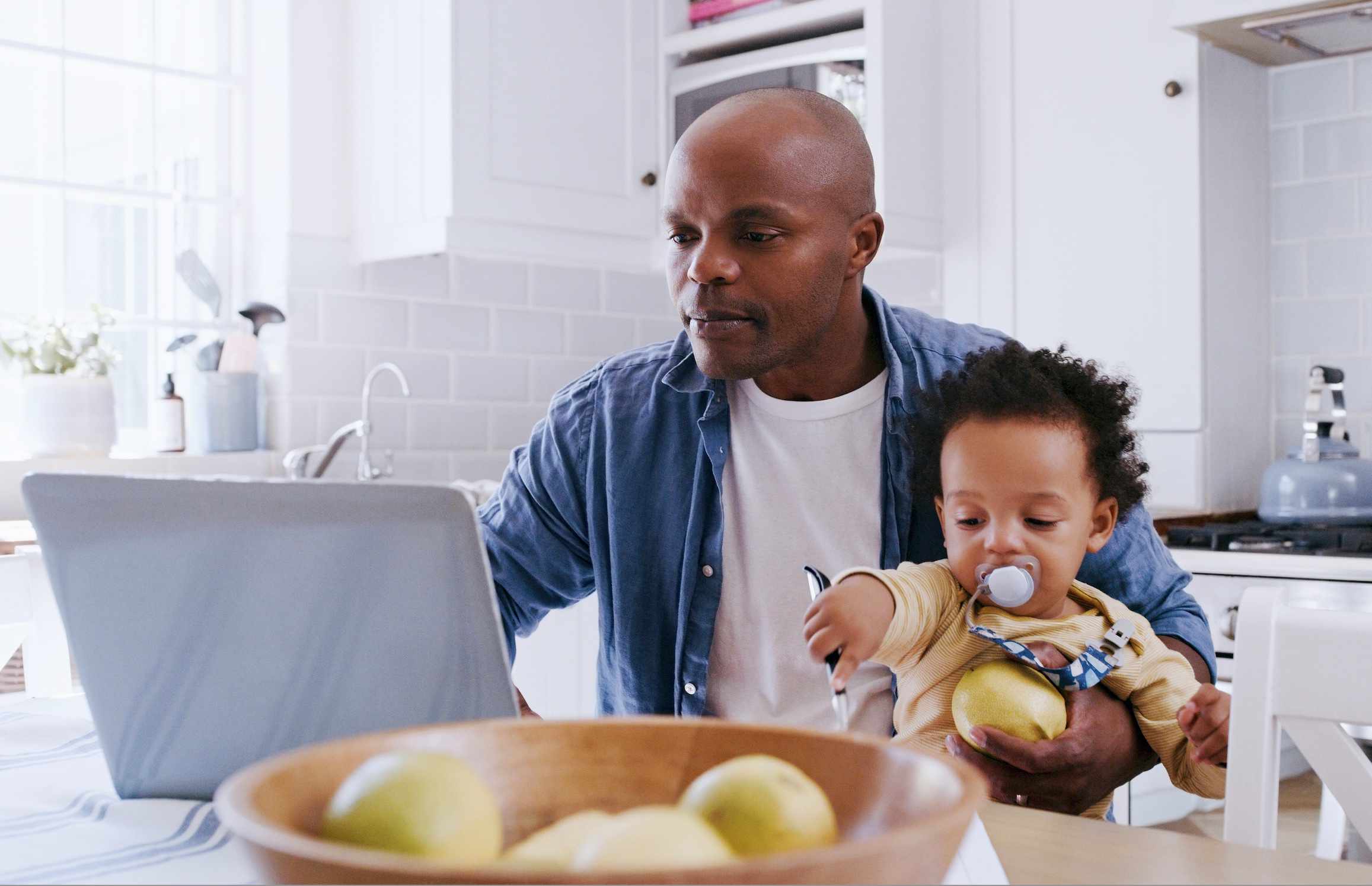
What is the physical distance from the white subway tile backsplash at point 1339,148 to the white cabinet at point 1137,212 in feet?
0.31

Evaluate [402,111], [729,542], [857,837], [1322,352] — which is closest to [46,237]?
[402,111]

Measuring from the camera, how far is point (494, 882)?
38 centimetres

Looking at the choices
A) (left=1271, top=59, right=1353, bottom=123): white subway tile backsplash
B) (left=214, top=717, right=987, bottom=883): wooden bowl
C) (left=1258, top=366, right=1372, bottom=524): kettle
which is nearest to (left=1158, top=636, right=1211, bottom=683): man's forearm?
(left=214, top=717, right=987, bottom=883): wooden bowl

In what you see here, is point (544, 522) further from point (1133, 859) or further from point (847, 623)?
point (1133, 859)

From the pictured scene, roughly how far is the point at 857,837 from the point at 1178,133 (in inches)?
102

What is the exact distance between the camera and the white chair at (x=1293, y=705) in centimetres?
100

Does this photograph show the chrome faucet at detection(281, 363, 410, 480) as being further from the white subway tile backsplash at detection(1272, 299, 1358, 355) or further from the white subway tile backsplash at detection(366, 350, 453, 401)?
the white subway tile backsplash at detection(1272, 299, 1358, 355)

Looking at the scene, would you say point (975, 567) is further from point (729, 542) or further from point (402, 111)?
point (402, 111)

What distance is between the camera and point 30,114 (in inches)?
116

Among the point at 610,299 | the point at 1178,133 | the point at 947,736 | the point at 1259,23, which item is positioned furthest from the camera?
the point at 610,299

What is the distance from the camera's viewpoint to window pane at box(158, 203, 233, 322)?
10.4ft

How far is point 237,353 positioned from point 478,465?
0.65m

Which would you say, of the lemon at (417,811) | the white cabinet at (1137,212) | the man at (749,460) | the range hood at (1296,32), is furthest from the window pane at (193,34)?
the lemon at (417,811)

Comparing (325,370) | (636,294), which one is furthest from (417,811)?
(636,294)
